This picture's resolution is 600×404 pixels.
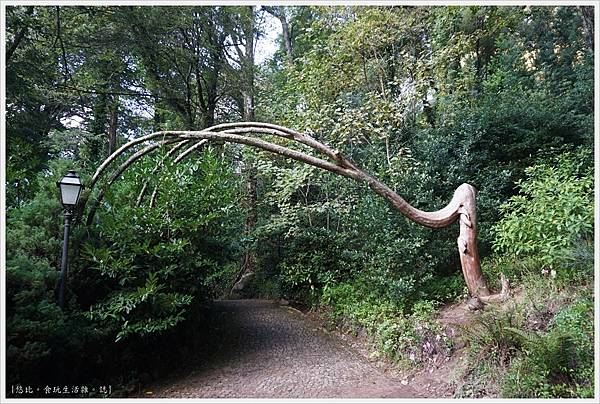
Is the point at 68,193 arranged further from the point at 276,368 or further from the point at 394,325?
the point at 394,325

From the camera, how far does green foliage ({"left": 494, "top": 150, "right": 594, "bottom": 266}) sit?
4.28 meters

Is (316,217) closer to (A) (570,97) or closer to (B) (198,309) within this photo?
(B) (198,309)

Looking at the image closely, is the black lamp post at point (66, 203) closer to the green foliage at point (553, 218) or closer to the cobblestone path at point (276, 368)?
the cobblestone path at point (276, 368)

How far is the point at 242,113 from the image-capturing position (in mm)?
11391

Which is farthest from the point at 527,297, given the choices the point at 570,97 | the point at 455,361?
the point at 570,97

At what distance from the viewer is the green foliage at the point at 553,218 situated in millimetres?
4281

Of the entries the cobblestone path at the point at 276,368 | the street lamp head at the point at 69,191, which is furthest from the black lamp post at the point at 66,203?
the cobblestone path at the point at 276,368

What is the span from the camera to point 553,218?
4.58 m

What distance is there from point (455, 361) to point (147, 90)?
888 centimetres

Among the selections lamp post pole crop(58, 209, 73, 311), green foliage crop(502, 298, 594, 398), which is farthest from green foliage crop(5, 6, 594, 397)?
lamp post pole crop(58, 209, 73, 311)

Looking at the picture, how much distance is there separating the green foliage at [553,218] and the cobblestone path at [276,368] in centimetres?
242

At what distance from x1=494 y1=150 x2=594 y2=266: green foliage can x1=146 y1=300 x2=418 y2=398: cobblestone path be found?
2.42m

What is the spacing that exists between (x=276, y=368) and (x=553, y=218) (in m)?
3.80

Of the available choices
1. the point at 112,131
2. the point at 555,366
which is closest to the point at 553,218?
the point at 555,366
